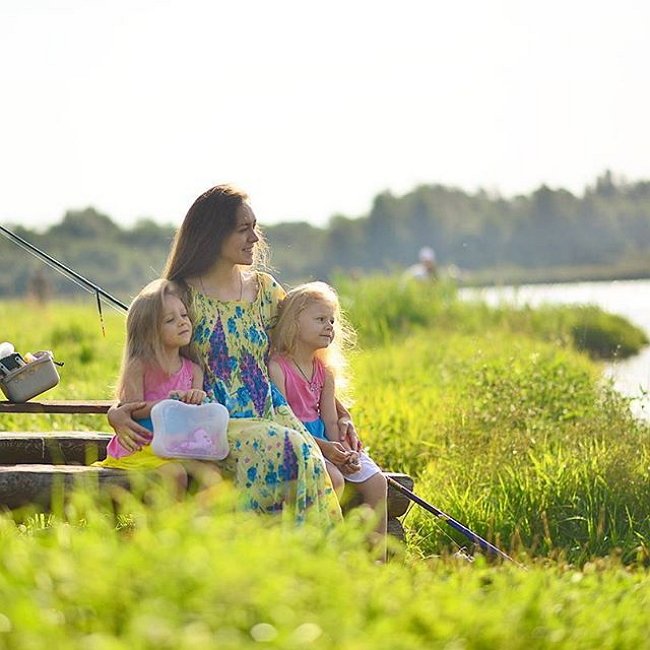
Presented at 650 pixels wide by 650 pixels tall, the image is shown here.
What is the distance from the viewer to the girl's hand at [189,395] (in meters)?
5.53

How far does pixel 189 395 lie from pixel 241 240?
Answer: 2.52ft

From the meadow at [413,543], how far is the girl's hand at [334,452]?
0.41 metres

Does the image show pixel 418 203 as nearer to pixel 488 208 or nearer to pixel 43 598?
pixel 488 208

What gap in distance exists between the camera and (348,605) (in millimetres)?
3588

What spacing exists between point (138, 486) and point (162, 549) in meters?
1.53

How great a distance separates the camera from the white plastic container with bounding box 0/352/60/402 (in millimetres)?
6051

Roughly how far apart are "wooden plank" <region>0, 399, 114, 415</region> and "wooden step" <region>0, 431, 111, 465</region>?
0.16 m

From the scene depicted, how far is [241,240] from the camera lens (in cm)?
598

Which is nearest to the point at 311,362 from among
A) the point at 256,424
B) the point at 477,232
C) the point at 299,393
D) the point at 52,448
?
the point at 299,393

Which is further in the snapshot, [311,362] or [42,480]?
[311,362]

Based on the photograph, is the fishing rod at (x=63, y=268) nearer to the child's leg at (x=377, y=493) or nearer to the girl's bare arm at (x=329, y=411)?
the girl's bare arm at (x=329, y=411)

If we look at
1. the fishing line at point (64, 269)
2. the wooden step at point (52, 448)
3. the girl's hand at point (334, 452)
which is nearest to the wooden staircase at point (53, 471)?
the wooden step at point (52, 448)

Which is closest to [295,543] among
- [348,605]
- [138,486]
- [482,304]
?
[348,605]

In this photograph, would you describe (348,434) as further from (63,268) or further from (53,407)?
(63,268)
